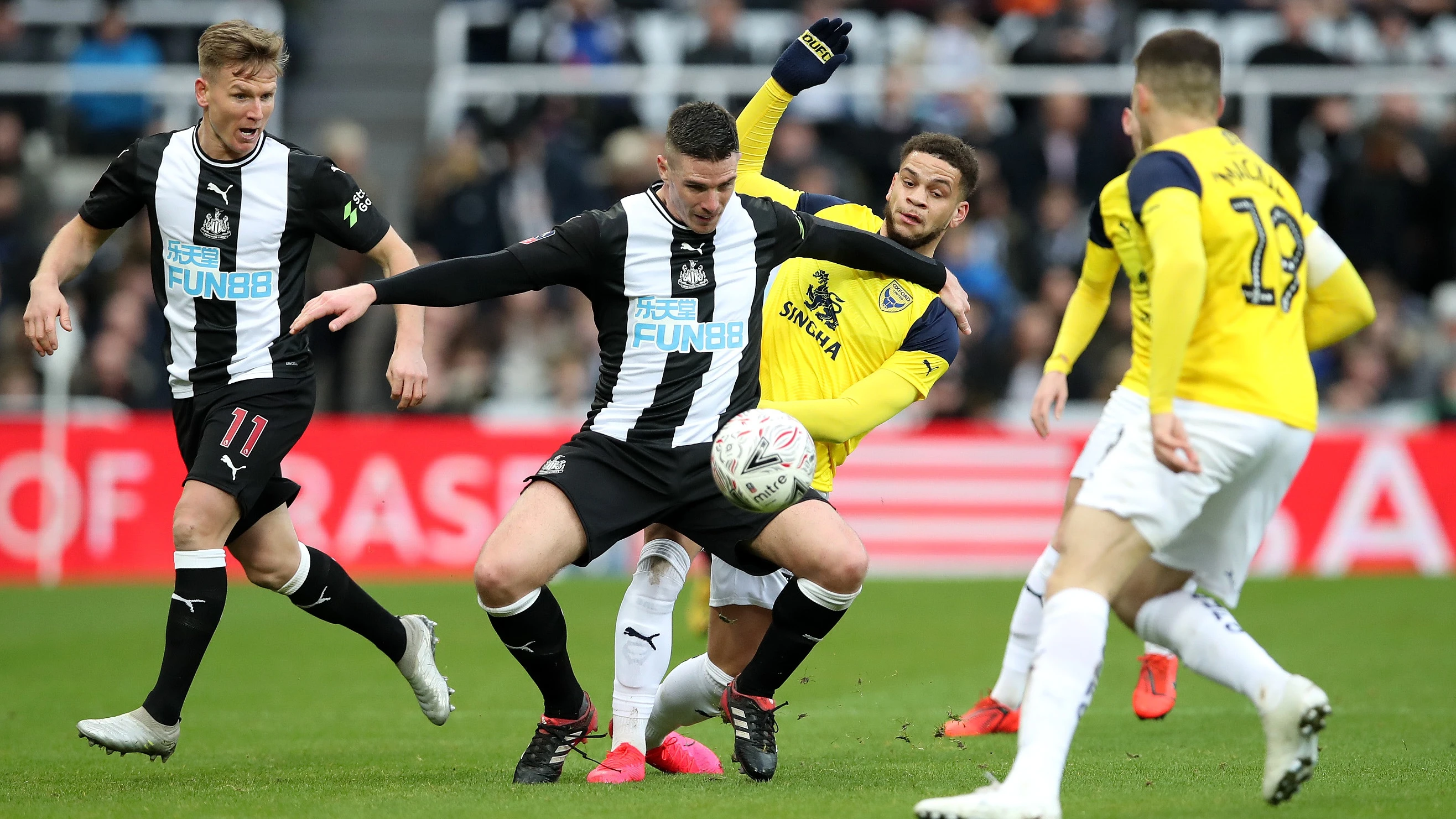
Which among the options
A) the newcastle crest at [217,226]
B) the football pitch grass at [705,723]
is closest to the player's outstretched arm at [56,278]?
the newcastle crest at [217,226]

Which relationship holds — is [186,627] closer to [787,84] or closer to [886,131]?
[787,84]

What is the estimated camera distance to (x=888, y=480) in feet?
45.3

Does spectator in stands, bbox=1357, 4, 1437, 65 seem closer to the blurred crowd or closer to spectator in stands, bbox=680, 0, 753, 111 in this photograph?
the blurred crowd

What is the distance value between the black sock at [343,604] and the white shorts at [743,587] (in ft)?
4.46

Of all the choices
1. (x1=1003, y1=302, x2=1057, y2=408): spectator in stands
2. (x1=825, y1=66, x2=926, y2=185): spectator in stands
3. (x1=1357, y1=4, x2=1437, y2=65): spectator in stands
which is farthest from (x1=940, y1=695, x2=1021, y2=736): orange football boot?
(x1=1357, y1=4, x2=1437, y2=65): spectator in stands

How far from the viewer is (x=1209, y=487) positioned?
15.6 ft

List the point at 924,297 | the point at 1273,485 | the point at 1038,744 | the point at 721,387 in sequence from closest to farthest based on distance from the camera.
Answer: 1. the point at 1038,744
2. the point at 1273,485
3. the point at 721,387
4. the point at 924,297

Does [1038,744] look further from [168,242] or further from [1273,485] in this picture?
[168,242]

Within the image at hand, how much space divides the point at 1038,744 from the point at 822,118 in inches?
481

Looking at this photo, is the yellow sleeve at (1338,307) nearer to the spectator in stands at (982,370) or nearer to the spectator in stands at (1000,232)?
the spectator in stands at (982,370)

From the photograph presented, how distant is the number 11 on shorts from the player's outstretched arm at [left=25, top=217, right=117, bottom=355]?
68 centimetres

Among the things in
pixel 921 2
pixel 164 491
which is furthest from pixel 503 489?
pixel 921 2

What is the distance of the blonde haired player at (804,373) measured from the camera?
19.9ft

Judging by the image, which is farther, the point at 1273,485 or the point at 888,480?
the point at 888,480
